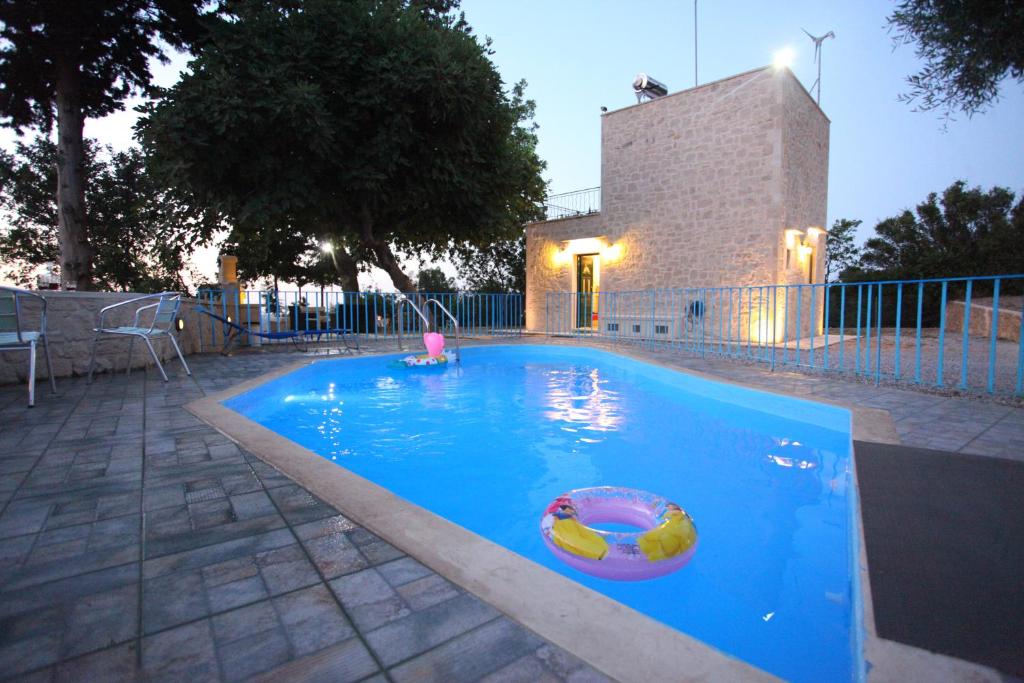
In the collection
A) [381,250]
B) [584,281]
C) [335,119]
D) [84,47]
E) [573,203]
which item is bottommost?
[584,281]

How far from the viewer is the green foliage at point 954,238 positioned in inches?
594

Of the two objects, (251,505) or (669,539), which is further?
(251,505)

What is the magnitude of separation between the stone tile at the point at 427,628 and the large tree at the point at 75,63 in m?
12.7

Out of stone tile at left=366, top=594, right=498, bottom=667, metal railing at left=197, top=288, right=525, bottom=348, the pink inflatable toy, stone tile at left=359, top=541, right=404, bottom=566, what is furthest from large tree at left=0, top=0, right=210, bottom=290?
stone tile at left=366, top=594, right=498, bottom=667

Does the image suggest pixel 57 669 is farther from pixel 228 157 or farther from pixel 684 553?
pixel 228 157

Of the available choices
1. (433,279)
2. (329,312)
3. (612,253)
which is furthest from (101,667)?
(433,279)

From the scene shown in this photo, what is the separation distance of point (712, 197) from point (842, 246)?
22280 millimetres

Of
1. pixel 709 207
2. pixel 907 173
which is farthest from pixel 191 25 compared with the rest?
pixel 907 173

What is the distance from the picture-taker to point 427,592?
49.5 inches

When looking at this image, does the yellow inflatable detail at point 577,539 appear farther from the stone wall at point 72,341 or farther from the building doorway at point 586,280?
the building doorway at point 586,280

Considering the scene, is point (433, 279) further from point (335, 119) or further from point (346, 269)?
point (335, 119)

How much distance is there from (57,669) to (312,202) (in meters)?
9.32

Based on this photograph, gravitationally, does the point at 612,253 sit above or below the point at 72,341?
above

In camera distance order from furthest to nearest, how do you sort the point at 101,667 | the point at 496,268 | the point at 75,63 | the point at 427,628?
the point at 496,268
the point at 75,63
the point at 427,628
the point at 101,667
